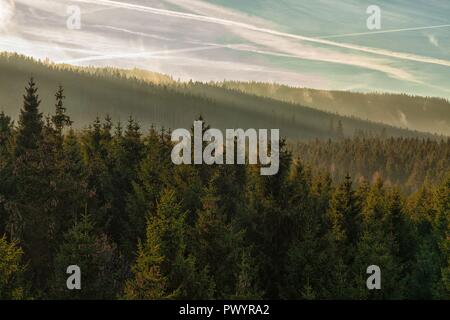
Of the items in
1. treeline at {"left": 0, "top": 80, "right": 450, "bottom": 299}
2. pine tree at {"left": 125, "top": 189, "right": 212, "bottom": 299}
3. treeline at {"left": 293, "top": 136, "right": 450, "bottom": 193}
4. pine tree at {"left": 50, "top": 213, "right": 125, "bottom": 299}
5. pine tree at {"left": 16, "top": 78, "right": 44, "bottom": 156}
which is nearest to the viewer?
pine tree at {"left": 125, "top": 189, "right": 212, "bottom": 299}

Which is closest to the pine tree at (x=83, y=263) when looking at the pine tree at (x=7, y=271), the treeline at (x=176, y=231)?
the treeline at (x=176, y=231)

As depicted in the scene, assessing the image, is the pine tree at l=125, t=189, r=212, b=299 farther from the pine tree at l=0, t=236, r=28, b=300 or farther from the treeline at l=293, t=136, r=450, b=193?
the treeline at l=293, t=136, r=450, b=193

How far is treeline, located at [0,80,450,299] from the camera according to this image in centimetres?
2347

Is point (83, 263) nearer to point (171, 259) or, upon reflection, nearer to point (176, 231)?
point (171, 259)

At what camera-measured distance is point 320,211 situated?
157 feet

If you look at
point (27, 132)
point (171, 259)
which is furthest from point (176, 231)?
point (27, 132)

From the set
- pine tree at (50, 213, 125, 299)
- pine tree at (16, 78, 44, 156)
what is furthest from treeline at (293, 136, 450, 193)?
pine tree at (50, 213, 125, 299)

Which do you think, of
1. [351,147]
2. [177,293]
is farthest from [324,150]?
A: [177,293]

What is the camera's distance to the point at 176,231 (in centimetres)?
2372

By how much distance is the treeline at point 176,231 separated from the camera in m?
23.5

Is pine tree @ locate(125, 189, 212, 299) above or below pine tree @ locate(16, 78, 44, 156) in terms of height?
below

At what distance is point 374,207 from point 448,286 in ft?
30.6

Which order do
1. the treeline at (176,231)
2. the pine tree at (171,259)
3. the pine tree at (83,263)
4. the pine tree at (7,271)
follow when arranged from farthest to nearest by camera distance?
the treeline at (176,231) < the pine tree at (83,263) < the pine tree at (171,259) < the pine tree at (7,271)

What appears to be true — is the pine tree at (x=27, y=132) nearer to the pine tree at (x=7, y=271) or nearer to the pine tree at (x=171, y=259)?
the pine tree at (x=7, y=271)
